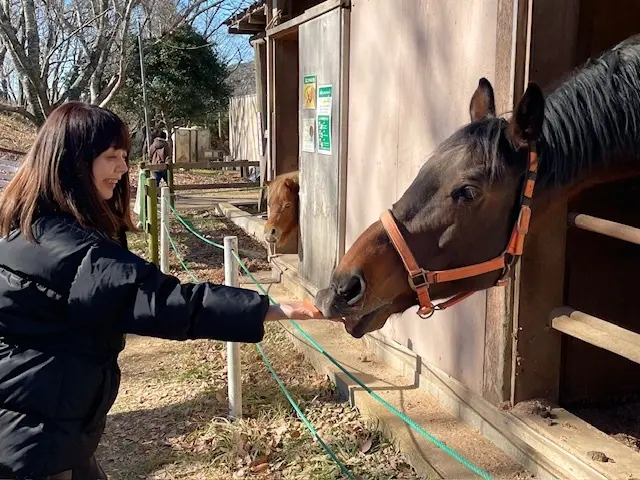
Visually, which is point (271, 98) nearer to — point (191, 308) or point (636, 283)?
point (636, 283)

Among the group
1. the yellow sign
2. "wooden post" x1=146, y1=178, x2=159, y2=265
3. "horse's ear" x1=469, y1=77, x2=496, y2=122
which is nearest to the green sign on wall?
the yellow sign

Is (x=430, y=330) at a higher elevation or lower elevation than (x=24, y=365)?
lower

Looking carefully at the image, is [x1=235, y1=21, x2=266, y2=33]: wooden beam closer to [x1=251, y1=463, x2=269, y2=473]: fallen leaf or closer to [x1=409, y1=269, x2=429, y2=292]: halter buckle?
[x1=251, y1=463, x2=269, y2=473]: fallen leaf

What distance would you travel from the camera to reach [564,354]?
350 cm

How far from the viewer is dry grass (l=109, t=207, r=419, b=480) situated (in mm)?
3438

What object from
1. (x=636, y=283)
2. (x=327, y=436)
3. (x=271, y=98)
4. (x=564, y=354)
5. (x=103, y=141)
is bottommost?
(x=327, y=436)

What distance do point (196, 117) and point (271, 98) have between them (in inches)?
675

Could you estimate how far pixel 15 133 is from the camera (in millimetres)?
22469

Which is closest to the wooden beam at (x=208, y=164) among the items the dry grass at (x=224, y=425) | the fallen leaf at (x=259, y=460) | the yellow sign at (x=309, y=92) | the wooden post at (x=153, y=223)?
the wooden post at (x=153, y=223)

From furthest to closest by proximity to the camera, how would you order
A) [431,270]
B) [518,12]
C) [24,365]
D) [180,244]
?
[180,244] < [518,12] < [431,270] < [24,365]

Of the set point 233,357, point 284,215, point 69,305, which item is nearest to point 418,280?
point 69,305

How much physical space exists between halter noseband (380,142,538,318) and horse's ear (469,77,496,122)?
31 centimetres

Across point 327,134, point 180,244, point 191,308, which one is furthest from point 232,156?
point 191,308

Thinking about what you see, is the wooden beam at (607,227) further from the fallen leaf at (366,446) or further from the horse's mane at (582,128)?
the fallen leaf at (366,446)
